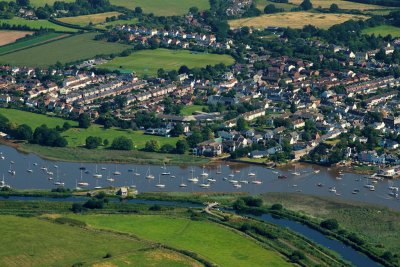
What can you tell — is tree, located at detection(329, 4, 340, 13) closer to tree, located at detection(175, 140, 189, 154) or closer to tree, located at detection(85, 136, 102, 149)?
tree, located at detection(175, 140, 189, 154)

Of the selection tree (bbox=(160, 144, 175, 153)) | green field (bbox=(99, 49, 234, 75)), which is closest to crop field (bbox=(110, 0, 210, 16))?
green field (bbox=(99, 49, 234, 75))

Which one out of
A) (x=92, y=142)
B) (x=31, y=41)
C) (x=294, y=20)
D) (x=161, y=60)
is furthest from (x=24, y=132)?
(x=294, y=20)

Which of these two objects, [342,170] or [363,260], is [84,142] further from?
[363,260]

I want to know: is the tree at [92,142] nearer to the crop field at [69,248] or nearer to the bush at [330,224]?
the crop field at [69,248]

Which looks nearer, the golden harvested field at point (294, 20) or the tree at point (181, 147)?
the tree at point (181, 147)

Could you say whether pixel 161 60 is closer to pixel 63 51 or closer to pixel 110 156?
pixel 63 51

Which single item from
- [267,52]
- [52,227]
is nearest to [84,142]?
[52,227]

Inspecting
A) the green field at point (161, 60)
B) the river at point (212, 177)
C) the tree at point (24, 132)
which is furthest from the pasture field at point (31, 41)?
the river at point (212, 177)
